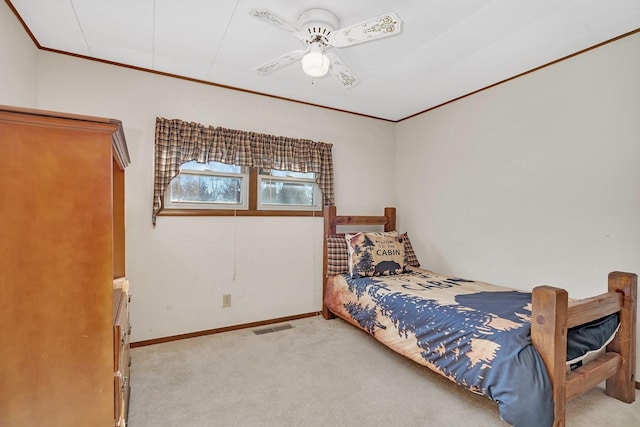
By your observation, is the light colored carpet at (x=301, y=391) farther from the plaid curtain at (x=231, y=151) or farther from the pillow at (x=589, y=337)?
the plaid curtain at (x=231, y=151)

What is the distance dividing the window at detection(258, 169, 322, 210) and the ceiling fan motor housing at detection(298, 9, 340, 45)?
155 cm

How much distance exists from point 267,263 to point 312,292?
636 mm

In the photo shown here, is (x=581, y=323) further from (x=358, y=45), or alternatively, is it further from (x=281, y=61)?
(x=281, y=61)

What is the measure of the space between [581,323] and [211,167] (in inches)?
115

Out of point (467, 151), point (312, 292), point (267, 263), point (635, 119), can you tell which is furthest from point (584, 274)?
point (267, 263)

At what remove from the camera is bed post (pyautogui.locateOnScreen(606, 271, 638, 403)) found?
188cm

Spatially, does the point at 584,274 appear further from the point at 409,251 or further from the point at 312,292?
the point at 312,292

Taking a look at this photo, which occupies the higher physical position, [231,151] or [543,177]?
[231,151]

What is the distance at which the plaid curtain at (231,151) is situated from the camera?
8.66 ft

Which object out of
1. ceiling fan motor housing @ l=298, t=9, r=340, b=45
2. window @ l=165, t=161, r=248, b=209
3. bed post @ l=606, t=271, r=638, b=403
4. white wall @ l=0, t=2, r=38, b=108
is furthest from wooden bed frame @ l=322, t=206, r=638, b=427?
white wall @ l=0, t=2, r=38, b=108

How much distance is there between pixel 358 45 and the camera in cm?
221

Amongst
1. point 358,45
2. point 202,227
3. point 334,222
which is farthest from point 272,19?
point 334,222

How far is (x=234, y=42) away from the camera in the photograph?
218 cm

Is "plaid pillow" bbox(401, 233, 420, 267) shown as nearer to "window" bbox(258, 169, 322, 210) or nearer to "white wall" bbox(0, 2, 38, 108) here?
"window" bbox(258, 169, 322, 210)
